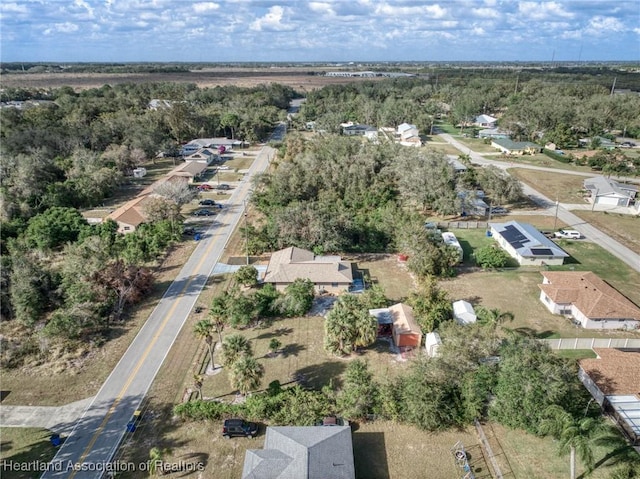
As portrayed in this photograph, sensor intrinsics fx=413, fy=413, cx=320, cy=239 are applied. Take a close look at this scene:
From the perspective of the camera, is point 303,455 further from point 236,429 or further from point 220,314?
point 220,314

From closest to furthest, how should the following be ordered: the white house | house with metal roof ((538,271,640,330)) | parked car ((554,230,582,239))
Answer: house with metal roof ((538,271,640,330)) < parked car ((554,230,582,239)) < the white house

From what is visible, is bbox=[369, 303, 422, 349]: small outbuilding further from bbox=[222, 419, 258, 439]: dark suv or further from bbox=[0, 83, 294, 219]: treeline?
bbox=[0, 83, 294, 219]: treeline

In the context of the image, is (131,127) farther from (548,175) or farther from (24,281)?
(548,175)

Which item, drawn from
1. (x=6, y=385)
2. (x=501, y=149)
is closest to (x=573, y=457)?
(x=6, y=385)

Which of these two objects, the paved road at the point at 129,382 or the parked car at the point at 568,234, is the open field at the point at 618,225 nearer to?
the parked car at the point at 568,234

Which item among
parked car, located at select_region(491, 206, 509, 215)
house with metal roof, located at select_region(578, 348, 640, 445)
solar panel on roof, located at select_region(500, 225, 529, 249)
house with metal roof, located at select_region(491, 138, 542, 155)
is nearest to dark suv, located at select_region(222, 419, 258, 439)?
house with metal roof, located at select_region(578, 348, 640, 445)

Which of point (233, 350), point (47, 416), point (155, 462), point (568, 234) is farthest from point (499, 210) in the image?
point (47, 416)
